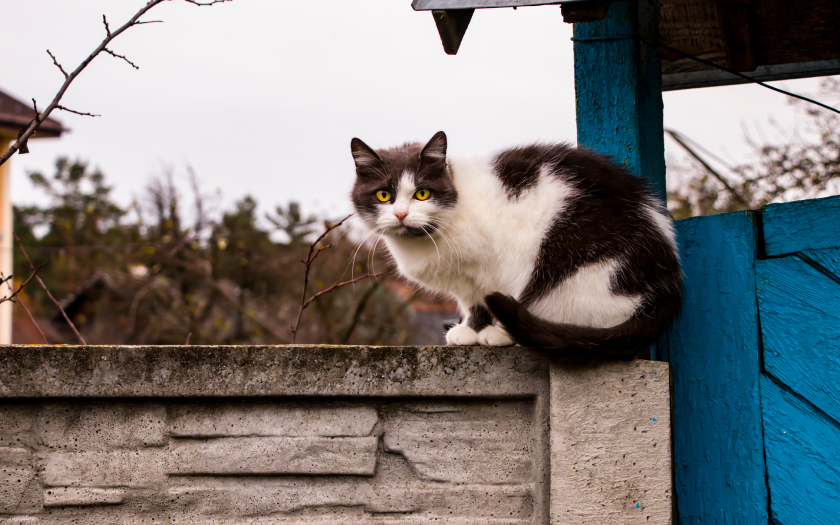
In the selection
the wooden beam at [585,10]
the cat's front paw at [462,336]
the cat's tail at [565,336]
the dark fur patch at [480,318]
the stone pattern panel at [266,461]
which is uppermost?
the wooden beam at [585,10]

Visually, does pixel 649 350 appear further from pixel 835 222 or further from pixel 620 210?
pixel 835 222

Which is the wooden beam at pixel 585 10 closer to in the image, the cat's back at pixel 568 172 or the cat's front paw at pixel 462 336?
the cat's back at pixel 568 172

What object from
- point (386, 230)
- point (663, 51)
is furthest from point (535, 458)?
point (663, 51)

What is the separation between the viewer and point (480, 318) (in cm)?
221

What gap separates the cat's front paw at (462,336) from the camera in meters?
2.07

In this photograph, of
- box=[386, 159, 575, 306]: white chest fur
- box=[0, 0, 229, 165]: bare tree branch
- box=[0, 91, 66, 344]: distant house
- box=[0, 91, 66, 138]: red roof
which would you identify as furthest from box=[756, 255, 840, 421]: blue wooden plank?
box=[0, 91, 66, 344]: distant house

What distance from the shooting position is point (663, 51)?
2557 mm

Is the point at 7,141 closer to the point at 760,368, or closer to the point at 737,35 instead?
the point at 737,35

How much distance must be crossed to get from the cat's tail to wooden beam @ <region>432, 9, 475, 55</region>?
31.0 inches

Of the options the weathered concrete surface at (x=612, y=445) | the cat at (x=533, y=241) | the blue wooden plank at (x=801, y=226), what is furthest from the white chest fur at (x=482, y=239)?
the blue wooden plank at (x=801, y=226)

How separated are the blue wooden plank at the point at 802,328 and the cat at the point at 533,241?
28 centimetres

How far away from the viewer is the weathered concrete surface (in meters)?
1.64

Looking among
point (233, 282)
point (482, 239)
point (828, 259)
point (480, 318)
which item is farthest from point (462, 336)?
point (233, 282)

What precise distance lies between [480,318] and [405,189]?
1.74 ft
